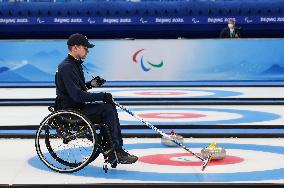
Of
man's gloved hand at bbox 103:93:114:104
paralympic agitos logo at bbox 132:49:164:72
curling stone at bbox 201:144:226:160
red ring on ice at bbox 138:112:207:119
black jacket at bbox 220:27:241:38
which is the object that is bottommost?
red ring on ice at bbox 138:112:207:119

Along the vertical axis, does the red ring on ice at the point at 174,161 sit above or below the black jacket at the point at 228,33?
below

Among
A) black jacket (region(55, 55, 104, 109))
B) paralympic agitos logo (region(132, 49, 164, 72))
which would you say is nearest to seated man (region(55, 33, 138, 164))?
black jacket (region(55, 55, 104, 109))

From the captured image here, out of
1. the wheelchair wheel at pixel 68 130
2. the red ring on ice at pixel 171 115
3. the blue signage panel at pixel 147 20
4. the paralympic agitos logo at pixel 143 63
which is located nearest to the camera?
the wheelchair wheel at pixel 68 130

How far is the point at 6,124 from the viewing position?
8.41 m

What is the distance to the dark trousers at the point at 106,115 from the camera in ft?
16.7

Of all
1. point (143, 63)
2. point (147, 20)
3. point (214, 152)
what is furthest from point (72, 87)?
point (147, 20)

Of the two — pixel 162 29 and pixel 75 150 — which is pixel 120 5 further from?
pixel 75 150

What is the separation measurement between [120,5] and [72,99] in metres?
15.1

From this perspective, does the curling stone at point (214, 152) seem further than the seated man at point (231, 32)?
No

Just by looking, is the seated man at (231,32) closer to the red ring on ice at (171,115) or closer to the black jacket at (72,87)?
the red ring on ice at (171,115)

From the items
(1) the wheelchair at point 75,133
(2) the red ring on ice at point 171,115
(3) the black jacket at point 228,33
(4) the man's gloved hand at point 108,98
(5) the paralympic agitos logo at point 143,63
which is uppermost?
(4) the man's gloved hand at point 108,98

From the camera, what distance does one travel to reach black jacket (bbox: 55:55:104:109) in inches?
199

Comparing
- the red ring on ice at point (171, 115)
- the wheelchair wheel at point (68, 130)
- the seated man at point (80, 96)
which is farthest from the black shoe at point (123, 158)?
the red ring on ice at point (171, 115)

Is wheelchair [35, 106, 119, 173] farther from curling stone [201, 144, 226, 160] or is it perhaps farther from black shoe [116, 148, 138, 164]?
curling stone [201, 144, 226, 160]
